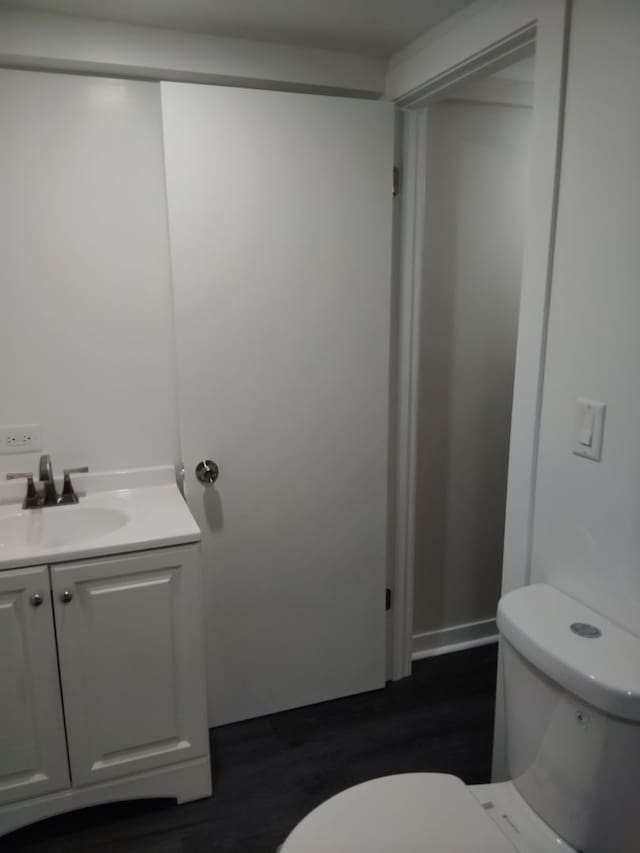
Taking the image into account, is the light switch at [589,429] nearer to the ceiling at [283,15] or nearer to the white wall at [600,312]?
the white wall at [600,312]

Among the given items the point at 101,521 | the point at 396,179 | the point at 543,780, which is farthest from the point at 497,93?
the point at 543,780

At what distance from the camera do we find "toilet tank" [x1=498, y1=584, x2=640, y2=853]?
1.06m

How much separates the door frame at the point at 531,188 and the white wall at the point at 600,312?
1.2 inches

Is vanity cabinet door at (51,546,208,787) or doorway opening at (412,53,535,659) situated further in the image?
doorway opening at (412,53,535,659)

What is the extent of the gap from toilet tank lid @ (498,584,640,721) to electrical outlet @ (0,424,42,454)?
144cm

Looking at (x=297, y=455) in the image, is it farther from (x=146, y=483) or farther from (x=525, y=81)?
(x=525, y=81)

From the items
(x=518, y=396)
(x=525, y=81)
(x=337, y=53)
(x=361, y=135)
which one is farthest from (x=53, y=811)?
(x=525, y=81)

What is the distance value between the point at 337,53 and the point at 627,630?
178cm

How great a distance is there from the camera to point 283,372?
1.96 meters

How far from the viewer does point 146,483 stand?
2.01 meters

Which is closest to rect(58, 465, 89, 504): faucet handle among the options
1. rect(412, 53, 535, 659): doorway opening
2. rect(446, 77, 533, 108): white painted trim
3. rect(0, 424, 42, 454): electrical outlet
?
rect(0, 424, 42, 454): electrical outlet

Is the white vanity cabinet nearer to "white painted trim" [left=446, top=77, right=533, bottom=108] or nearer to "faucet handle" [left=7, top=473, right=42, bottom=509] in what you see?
"faucet handle" [left=7, top=473, right=42, bottom=509]

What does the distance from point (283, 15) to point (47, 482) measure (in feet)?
4.82

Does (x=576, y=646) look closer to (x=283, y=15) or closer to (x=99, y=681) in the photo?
(x=99, y=681)
